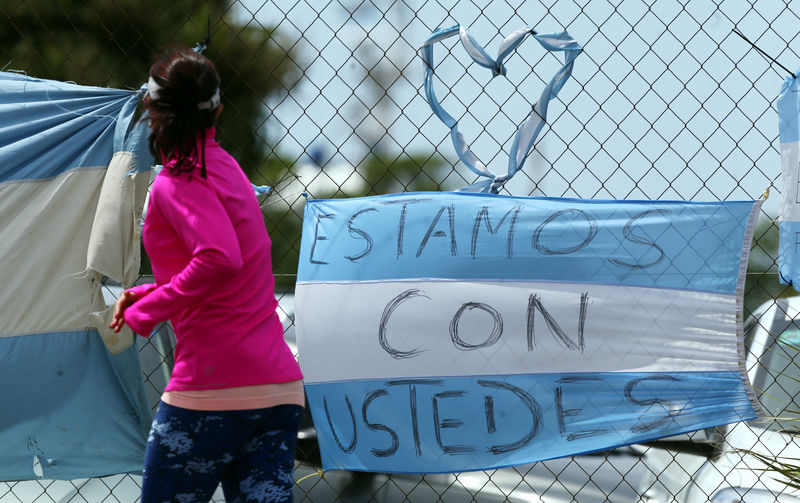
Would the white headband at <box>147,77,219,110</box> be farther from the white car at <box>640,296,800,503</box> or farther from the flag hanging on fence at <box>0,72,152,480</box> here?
the white car at <box>640,296,800,503</box>

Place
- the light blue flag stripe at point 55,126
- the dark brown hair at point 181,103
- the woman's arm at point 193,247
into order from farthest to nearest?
the light blue flag stripe at point 55,126
the dark brown hair at point 181,103
the woman's arm at point 193,247

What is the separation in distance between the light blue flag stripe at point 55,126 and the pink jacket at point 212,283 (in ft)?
3.59

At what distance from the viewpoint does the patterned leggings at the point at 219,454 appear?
2203 mm

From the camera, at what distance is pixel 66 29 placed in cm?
928

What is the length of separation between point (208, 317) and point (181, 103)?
55 cm

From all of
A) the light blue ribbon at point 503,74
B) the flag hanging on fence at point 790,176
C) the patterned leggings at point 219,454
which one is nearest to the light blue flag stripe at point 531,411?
the flag hanging on fence at point 790,176

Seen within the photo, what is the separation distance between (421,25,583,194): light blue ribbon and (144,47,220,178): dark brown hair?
3.61 feet

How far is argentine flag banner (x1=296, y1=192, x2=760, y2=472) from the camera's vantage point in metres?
3.09

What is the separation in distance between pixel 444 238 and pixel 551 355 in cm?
55

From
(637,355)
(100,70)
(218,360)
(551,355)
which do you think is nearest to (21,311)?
(218,360)

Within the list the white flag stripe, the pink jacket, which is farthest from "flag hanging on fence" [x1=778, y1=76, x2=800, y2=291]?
the pink jacket

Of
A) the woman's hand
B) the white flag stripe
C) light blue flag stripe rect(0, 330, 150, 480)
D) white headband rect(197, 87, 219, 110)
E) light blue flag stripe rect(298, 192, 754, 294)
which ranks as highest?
white headband rect(197, 87, 219, 110)

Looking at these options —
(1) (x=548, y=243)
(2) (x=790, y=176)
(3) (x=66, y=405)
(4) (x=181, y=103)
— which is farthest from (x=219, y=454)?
(2) (x=790, y=176)

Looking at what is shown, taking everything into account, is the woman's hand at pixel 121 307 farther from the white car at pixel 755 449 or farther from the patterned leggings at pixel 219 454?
the white car at pixel 755 449
